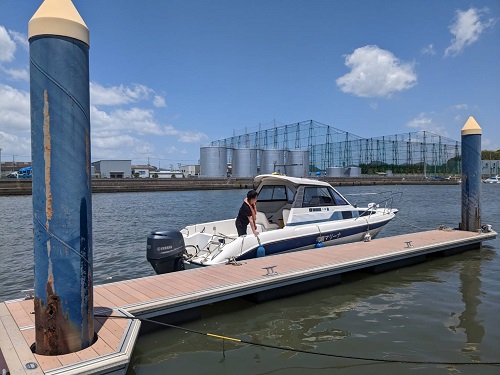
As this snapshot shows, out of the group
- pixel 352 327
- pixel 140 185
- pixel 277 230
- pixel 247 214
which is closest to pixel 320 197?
pixel 277 230

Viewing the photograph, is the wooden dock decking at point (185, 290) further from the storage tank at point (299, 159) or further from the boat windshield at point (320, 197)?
the storage tank at point (299, 159)

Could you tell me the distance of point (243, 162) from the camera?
279 ft

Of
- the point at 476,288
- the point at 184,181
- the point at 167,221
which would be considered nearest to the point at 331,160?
the point at 184,181

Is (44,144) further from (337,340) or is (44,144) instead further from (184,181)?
(184,181)

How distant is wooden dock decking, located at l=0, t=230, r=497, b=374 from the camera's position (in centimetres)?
434

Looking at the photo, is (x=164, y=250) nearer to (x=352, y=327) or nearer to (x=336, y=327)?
(x=336, y=327)

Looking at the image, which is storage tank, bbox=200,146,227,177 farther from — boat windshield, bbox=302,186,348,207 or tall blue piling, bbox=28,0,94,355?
tall blue piling, bbox=28,0,94,355

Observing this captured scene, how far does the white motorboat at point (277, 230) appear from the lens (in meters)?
8.52

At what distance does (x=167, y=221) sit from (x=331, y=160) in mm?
108249

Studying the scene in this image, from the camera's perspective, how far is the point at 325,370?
5.60 metres

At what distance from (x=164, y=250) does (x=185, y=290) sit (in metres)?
1.49

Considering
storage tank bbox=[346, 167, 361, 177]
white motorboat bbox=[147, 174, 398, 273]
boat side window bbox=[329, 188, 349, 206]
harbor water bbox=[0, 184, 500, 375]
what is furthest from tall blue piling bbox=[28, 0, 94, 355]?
storage tank bbox=[346, 167, 361, 177]

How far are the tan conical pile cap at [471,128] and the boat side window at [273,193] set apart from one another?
6826 millimetres

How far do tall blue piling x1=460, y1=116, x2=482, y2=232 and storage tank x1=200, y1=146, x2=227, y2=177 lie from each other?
6852cm
